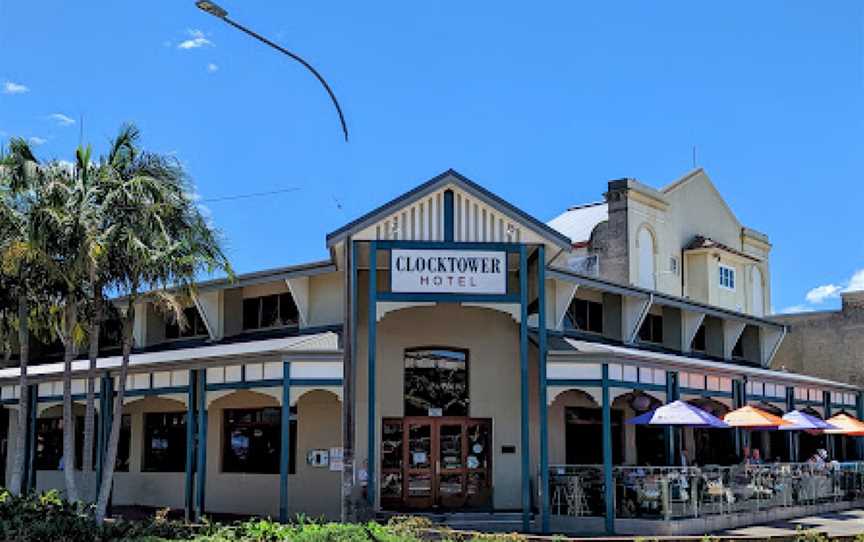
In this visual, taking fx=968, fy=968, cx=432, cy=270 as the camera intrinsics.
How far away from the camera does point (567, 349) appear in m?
23.0

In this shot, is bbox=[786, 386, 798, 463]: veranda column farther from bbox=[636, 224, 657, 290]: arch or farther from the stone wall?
the stone wall

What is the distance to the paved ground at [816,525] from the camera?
21.0m

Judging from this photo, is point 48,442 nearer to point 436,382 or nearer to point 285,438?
point 285,438

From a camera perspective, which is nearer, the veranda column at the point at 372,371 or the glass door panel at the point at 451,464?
the veranda column at the point at 372,371

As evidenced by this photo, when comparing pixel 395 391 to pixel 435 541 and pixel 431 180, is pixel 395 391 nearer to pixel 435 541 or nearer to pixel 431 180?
pixel 431 180

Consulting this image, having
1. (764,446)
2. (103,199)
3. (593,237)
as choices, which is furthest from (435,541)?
(593,237)

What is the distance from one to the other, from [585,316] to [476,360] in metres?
5.07

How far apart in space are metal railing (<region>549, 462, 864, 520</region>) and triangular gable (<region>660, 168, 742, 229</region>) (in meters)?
15.7

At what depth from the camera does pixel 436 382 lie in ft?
79.4

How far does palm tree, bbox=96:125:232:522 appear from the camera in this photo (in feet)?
65.8

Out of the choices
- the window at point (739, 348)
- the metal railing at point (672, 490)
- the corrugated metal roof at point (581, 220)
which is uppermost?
the corrugated metal roof at point (581, 220)

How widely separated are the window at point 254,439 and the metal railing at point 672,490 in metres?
7.13

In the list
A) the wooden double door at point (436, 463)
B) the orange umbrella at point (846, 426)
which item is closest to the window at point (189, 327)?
the wooden double door at point (436, 463)

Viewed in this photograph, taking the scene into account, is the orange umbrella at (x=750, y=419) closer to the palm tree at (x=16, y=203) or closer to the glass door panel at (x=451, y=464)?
the glass door panel at (x=451, y=464)
